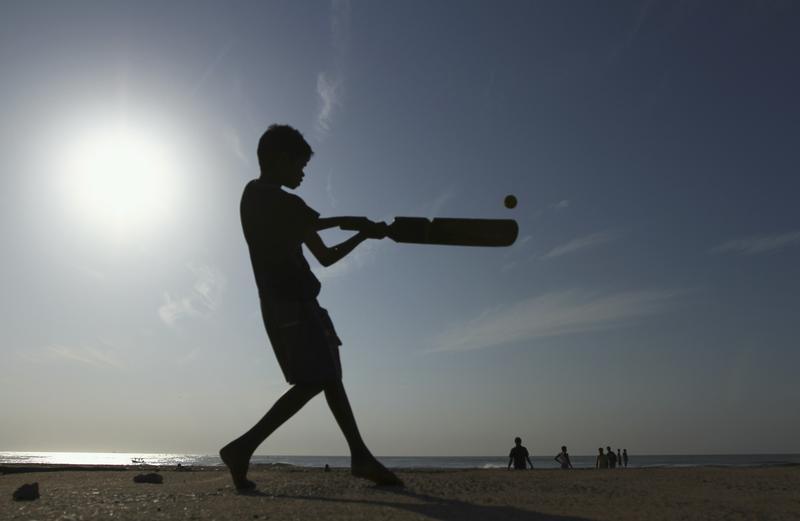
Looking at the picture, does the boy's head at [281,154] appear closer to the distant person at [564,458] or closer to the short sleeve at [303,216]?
the short sleeve at [303,216]

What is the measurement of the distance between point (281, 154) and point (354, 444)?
92.4 inches

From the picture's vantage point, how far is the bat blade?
451 cm

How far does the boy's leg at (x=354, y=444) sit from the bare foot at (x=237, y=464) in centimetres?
71

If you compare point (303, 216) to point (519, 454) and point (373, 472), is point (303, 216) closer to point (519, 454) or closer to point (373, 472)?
point (373, 472)

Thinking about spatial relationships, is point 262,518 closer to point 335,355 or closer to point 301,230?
point 335,355

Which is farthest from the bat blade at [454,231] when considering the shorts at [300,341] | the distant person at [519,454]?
the distant person at [519,454]

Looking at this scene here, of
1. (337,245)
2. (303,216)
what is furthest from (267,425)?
(303,216)

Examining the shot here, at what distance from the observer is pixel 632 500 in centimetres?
378

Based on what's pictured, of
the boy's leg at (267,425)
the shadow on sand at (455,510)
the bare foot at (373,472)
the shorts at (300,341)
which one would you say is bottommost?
the shadow on sand at (455,510)

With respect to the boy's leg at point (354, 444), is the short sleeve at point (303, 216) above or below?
above

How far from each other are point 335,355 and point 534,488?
73.4 inches

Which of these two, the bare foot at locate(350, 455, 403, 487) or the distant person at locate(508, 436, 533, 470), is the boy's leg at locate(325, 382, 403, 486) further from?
the distant person at locate(508, 436, 533, 470)

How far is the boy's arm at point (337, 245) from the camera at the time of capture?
4.50m

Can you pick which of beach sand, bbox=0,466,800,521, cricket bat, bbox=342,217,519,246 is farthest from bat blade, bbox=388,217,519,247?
beach sand, bbox=0,466,800,521
